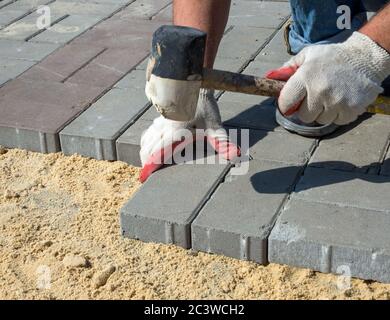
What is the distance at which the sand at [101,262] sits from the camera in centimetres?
288

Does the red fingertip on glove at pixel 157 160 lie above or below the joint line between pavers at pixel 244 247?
above

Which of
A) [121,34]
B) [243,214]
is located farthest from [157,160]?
[121,34]

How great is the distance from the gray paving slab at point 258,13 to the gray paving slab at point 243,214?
1.94m

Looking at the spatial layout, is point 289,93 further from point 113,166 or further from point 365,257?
point 113,166

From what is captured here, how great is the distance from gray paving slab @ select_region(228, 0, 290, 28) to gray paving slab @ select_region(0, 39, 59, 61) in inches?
48.8

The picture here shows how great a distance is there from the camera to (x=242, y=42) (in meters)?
4.76

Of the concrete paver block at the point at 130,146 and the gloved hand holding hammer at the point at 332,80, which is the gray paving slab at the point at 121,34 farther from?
the gloved hand holding hammer at the point at 332,80

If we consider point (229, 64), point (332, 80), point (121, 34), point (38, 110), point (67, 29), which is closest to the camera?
point (332, 80)

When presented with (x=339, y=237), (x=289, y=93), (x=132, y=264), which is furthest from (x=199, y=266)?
(x=289, y=93)

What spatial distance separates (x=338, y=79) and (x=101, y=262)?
1.19 m

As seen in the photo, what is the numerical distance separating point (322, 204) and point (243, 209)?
329 millimetres

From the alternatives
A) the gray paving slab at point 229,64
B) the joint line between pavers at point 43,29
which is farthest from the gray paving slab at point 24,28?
the gray paving slab at point 229,64

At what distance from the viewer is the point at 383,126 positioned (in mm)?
3703

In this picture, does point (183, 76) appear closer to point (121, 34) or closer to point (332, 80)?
point (332, 80)
